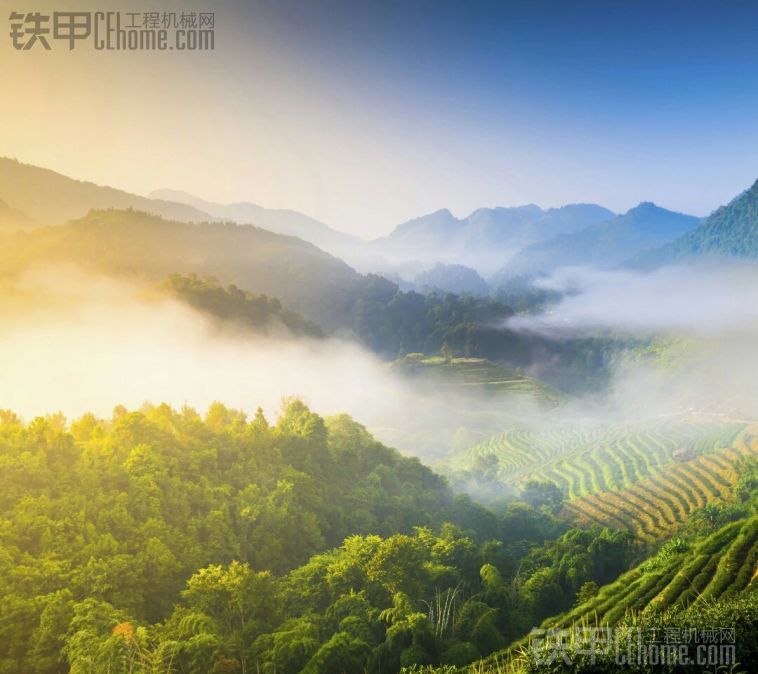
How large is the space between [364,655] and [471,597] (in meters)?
8.28

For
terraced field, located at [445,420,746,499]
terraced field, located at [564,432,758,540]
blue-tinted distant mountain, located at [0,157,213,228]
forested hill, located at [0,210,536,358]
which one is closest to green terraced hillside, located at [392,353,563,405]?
terraced field, located at [445,420,746,499]

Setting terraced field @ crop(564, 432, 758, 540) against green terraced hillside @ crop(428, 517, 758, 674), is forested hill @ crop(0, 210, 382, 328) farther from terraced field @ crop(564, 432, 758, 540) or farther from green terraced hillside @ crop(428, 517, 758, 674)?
green terraced hillside @ crop(428, 517, 758, 674)

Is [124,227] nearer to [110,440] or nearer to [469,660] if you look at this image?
[110,440]

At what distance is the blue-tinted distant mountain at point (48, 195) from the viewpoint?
8412 centimetres

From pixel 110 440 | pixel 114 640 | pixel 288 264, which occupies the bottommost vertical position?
pixel 114 640

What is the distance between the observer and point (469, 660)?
1947 centimetres

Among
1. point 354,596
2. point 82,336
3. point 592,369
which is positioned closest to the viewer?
point 354,596

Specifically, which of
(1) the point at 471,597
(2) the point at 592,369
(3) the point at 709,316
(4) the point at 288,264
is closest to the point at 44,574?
(1) the point at 471,597

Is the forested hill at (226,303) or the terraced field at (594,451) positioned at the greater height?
the forested hill at (226,303)

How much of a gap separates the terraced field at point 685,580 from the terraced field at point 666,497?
13.5 meters

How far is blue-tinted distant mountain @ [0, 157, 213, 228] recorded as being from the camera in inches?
3312

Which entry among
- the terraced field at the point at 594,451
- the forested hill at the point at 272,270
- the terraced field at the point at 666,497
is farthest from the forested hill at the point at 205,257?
the terraced field at the point at 666,497

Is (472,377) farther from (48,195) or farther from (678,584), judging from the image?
(678,584)

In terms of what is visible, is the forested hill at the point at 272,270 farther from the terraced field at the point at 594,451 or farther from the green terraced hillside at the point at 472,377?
the terraced field at the point at 594,451
